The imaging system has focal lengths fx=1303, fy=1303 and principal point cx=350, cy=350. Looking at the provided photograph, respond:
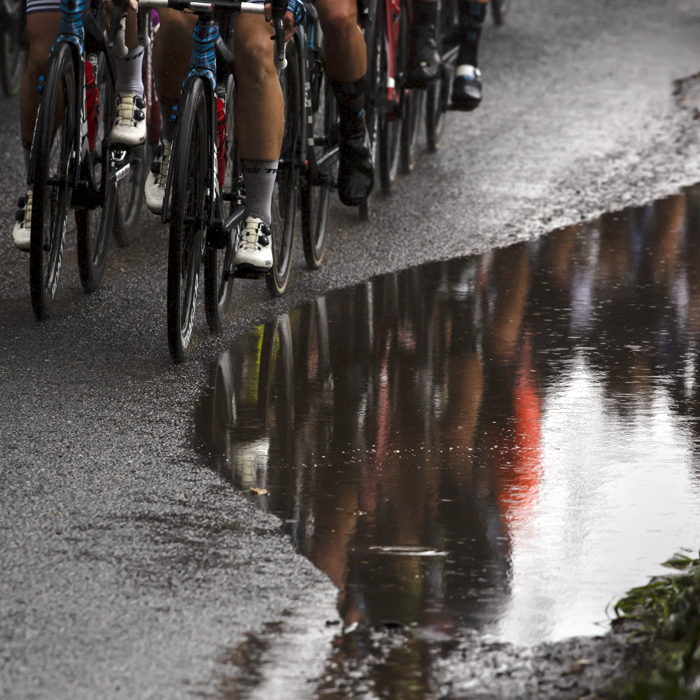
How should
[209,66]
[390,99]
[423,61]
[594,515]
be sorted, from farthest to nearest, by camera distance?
[423,61] → [390,99] → [209,66] → [594,515]

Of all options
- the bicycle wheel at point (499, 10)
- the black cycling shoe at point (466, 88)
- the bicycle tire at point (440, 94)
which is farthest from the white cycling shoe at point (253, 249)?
the bicycle wheel at point (499, 10)

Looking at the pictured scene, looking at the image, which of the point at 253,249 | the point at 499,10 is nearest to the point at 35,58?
the point at 253,249

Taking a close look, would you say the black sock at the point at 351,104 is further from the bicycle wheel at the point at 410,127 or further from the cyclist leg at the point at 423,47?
the bicycle wheel at the point at 410,127

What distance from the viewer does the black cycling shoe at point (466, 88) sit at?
8.30 metres

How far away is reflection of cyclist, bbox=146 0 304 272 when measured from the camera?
15.1 ft

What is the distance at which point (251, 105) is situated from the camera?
4.70 metres

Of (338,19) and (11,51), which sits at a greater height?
(338,19)

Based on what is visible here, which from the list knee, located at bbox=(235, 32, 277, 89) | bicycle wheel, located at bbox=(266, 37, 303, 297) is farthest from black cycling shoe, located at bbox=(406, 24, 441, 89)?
knee, located at bbox=(235, 32, 277, 89)

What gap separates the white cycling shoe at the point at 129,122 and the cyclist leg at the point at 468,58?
3438 millimetres

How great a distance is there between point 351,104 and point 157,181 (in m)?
1.16

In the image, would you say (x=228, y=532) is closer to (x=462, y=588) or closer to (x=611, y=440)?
(x=462, y=588)

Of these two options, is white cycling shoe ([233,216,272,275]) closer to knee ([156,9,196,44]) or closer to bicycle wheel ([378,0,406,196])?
knee ([156,9,196,44])

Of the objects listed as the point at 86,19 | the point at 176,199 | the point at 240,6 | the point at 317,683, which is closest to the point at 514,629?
the point at 317,683

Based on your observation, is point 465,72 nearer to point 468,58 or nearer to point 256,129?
point 468,58
